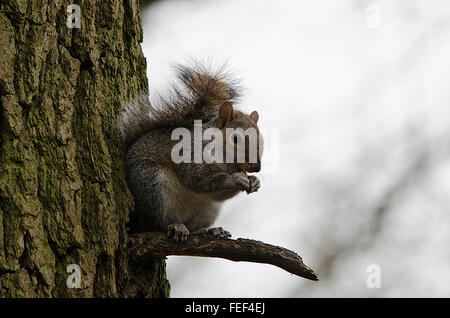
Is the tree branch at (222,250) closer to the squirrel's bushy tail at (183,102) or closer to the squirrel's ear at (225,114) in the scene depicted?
the squirrel's bushy tail at (183,102)

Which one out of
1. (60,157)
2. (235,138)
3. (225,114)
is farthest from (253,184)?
(60,157)

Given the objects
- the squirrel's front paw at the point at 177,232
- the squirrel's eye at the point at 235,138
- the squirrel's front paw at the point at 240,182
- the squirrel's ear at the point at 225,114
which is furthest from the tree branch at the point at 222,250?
the squirrel's ear at the point at 225,114

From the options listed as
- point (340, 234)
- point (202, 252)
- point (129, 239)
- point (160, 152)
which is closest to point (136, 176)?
point (160, 152)

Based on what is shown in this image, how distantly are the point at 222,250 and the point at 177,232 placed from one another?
0.21 metres

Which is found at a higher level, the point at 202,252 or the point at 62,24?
the point at 62,24

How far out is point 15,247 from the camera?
5.82 feet

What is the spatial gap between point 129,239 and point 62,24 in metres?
0.81

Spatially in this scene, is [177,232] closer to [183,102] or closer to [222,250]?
[222,250]

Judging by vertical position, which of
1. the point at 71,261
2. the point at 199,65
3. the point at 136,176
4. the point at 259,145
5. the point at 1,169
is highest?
the point at 199,65

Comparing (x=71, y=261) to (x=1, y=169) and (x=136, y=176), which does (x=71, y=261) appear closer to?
(x=1, y=169)

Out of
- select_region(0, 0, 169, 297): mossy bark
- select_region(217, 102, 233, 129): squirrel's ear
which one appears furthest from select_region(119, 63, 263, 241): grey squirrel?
select_region(0, 0, 169, 297): mossy bark

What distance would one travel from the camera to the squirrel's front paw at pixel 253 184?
8.08ft

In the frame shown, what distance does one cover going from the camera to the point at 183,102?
2.60 metres

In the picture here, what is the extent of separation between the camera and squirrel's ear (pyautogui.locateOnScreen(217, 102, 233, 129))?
102 inches
